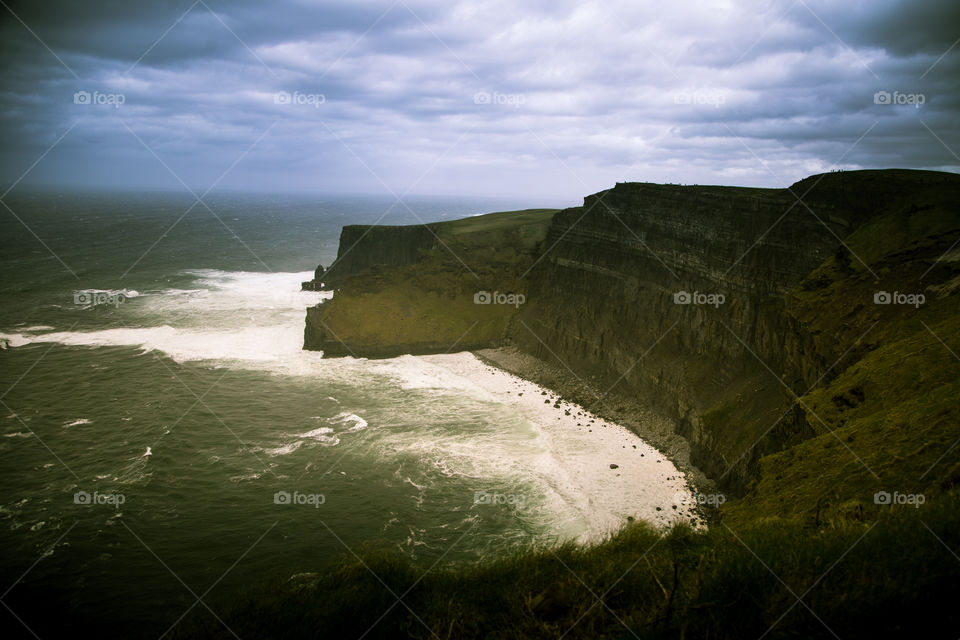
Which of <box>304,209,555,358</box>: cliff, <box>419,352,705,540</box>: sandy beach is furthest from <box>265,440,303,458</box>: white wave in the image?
<box>304,209,555,358</box>: cliff

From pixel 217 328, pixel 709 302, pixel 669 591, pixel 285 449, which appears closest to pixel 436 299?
pixel 217 328

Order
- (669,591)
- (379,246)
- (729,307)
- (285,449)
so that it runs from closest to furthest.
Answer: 1. (669,591)
2. (285,449)
3. (729,307)
4. (379,246)

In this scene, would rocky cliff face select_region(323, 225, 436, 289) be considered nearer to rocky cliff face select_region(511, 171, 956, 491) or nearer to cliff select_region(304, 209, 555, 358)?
cliff select_region(304, 209, 555, 358)

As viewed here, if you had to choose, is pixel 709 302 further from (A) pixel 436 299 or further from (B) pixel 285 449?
(B) pixel 285 449

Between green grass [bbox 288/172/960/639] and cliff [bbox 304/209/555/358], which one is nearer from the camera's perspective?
green grass [bbox 288/172/960/639]

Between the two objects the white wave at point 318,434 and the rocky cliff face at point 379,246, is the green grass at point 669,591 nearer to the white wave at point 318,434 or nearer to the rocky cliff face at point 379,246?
the white wave at point 318,434

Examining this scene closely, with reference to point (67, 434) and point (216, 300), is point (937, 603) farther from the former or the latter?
point (216, 300)

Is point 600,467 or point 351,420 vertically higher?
point 351,420

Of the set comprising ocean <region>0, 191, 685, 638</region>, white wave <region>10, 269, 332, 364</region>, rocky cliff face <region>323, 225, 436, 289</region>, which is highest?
rocky cliff face <region>323, 225, 436, 289</region>
